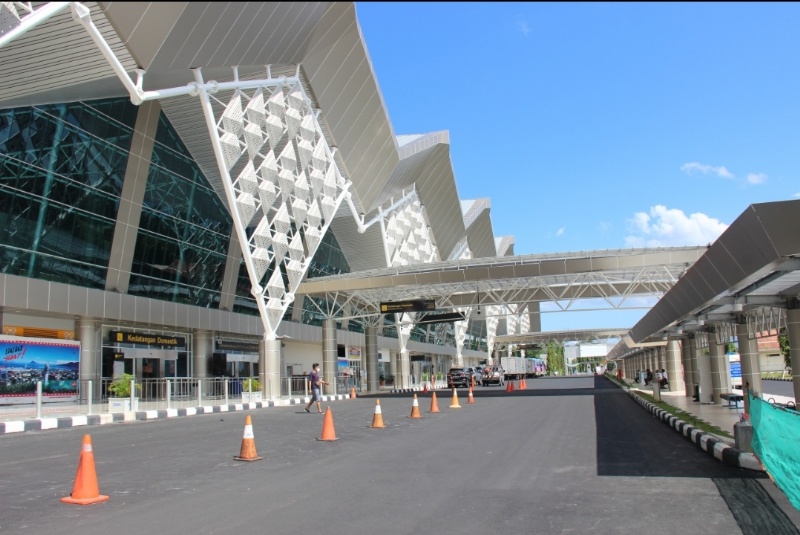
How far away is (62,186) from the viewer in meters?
25.9

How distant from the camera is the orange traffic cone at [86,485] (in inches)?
324

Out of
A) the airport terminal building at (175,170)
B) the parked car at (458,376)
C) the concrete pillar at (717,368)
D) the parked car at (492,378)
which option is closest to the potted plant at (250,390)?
the airport terminal building at (175,170)

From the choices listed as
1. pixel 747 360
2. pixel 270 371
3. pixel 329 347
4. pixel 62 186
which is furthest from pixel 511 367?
pixel 62 186

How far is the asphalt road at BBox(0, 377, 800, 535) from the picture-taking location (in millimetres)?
7078

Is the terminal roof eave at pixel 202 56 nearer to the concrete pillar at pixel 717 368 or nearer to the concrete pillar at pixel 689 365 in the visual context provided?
the concrete pillar at pixel 717 368

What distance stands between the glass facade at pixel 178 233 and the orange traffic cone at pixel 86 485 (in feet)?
76.6

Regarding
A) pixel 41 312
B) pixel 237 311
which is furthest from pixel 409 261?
pixel 41 312

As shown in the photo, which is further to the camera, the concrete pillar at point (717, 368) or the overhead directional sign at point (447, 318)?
the overhead directional sign at point (447, 318)

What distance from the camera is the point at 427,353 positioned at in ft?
250

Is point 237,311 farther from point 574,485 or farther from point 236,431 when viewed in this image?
point 574,485

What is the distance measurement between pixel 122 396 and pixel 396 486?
1867 centimetres

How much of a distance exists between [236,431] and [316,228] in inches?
757

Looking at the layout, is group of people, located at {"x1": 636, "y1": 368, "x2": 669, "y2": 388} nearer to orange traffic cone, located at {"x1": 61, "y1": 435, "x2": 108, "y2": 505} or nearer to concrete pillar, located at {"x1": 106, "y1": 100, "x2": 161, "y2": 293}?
concrete pillar, located at {"x1": 106, "y1": 100, "x2": 161, "y2": 293}

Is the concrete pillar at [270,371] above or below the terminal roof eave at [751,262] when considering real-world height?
below
